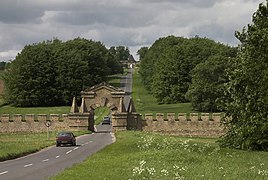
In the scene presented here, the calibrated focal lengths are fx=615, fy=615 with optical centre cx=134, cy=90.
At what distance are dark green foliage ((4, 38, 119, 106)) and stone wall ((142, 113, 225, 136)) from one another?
42960 millimetres

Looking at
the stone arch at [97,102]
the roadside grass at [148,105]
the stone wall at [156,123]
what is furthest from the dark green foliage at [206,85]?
the stone arch at [97,102]

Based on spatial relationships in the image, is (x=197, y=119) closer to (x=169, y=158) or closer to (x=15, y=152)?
(x=15, y=152)

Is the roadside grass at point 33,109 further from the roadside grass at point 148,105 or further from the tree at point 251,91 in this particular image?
the tree at point 251,91

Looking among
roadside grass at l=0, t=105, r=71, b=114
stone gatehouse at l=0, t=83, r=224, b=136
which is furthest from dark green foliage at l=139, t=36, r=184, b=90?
stone gatehouse at l=0, t=83, r=224, b=136

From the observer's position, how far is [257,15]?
40812mm

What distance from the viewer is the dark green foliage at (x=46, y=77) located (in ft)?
362

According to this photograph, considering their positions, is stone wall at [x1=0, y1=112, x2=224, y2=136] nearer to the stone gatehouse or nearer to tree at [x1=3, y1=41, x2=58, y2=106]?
the stone gatehouse

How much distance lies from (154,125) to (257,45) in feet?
112

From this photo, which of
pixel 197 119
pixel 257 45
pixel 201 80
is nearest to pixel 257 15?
pixel 257 45

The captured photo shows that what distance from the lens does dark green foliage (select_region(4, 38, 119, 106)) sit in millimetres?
110250

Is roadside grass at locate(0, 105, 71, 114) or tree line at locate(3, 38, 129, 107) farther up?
tree line at locate(3, 38, 129, 107)

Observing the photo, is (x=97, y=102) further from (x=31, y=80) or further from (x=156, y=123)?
(x=31, y=80)

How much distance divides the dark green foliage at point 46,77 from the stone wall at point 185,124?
4296 cm

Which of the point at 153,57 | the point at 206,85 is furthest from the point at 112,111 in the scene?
the point at 153,57
